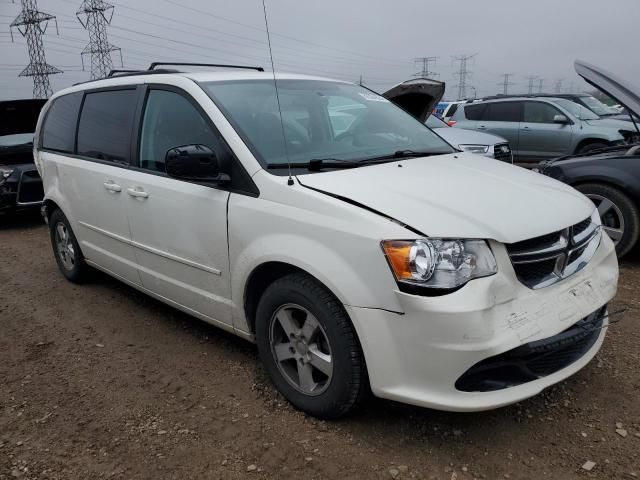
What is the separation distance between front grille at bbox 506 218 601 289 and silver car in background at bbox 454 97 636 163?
26.6 ft

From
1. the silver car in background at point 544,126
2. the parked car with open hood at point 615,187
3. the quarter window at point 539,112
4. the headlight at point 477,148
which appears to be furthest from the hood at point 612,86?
the quarter window at point 539,112

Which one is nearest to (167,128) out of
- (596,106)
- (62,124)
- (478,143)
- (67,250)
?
(62,124)

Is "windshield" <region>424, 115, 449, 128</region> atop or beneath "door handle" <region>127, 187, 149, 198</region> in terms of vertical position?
beneath

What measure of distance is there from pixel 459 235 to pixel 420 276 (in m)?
0.24

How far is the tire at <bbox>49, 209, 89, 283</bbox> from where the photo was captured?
4762 mm

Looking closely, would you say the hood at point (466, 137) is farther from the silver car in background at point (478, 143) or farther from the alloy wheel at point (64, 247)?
the alloy wheel at point (64, 247)

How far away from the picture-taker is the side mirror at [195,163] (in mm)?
2807

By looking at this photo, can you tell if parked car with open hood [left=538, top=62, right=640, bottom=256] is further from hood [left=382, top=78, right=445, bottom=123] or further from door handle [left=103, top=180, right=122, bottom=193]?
door handle [left=103, top=180, right=122, bottom=193]

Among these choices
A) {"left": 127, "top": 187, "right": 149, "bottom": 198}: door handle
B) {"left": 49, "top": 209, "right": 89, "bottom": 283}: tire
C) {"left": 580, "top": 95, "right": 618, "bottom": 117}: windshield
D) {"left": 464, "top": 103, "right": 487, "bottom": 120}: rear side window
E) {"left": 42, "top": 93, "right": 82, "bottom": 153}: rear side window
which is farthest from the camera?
{"left": 464, "top": 103, "right": 487, "bottom": 120}: rear side window

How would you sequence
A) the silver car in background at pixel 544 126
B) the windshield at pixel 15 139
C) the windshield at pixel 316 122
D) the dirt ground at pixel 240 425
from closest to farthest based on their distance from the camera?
the dirt ground at pixel 240 425 → the windshield at pixel 316 122 → the windshield at pixel 15 139 → the silver car in background at pixel 544 126

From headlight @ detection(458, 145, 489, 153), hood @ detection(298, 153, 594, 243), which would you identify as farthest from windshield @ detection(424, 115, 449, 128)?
hood @ detection(298, 153, 594, 243)

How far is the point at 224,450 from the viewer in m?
2.55

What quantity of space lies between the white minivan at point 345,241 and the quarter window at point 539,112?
8160mm

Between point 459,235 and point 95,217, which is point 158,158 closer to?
point 95,217
